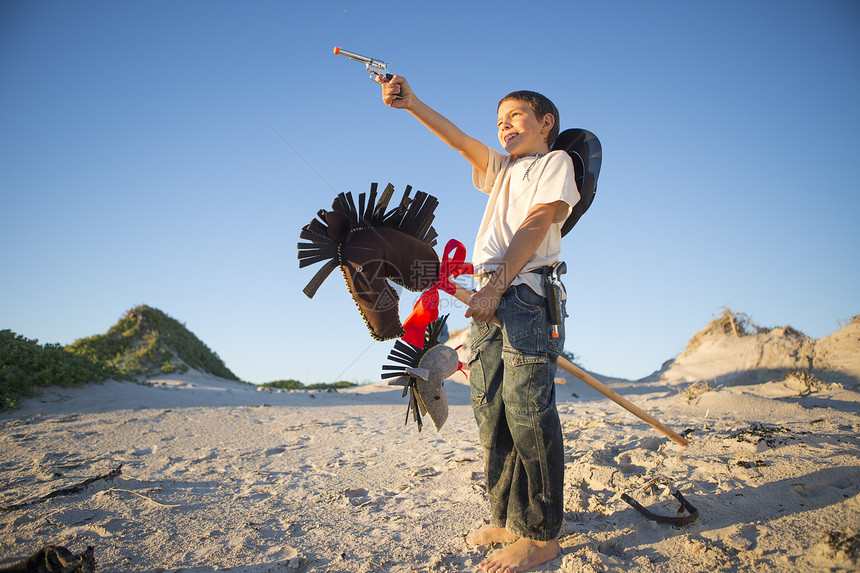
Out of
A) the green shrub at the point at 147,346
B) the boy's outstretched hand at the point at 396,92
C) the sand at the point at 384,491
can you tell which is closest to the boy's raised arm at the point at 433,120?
the boy's outstretched hand at the point at 396,92

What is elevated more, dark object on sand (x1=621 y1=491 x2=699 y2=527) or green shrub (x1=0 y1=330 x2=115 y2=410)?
green shrub (x1=0 y1=330 x2=115 y2=410)

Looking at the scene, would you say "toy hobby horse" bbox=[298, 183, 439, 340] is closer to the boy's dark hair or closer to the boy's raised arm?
the boy's raised arm

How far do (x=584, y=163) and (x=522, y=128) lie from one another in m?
0.37

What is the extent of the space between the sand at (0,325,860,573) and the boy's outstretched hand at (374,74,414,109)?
2199 mm

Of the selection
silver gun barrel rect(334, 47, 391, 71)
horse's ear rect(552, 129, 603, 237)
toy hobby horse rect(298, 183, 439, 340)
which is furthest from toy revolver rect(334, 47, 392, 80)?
horse's ear rect(552, 129, 603, 237)

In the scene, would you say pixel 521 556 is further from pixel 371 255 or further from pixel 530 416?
pixel 371 255

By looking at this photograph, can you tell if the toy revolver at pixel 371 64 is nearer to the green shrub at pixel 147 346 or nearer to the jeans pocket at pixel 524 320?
the jeans pocket at pixel 524 320

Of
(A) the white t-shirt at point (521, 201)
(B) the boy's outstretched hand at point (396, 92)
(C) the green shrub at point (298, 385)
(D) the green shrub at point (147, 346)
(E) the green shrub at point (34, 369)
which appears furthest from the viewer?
(C) the green shrub at point (298, 385)

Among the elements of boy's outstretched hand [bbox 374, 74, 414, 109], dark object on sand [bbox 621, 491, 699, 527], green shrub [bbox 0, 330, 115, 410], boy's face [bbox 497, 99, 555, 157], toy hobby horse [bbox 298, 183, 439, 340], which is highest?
boy's outstretched hand [bbox 374, 74, 414, 109]

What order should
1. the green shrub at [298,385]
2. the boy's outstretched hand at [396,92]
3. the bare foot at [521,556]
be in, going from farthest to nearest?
the green shrub at [298,385] → the boy's outstretched hand at [396,92] → the bare foot at [521,556]

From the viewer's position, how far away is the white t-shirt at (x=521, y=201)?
87.6 inches

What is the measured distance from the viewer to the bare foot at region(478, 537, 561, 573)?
6.85 ft

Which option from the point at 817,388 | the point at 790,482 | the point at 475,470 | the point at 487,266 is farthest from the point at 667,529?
the point at 817,388

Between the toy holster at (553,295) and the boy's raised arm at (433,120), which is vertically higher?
the boy's raised arm at (433,120)
